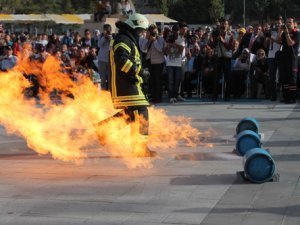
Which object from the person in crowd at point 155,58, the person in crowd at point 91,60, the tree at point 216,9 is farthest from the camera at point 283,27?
the tree at point 216,9

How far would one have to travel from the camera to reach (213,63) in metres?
16.3

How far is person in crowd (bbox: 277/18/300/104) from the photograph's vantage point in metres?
14.7

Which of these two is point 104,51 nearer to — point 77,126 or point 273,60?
point 273,60

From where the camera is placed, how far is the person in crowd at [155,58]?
15914 mm

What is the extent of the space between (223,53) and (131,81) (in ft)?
25.1

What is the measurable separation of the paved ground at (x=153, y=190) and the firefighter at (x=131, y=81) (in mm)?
553

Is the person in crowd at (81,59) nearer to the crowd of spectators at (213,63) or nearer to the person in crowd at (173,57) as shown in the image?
the crowd of spectators at (213,63)

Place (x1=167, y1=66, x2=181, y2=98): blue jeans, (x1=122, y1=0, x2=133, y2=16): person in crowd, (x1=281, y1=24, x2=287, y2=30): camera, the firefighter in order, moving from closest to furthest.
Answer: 1. the firefighter
2. (x1=281, y1=24, x2=287, y2=30): camera
3. (x1=167, y1=66, x2=181, y2=98): blue jeans
4. (x1=122, y1=0, x2=133, y2=16): person in crowd

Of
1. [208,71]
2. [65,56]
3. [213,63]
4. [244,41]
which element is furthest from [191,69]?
[65,56]

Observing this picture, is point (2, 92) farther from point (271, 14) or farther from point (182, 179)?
point (271, 14)

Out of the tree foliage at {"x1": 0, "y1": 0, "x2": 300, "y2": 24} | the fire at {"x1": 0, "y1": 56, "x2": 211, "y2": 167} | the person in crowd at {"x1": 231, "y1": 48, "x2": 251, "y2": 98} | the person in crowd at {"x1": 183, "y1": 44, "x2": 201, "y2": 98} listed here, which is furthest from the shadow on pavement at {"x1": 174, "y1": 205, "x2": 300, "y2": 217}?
the tree foliage at {"x1": 0, "y1": 0, "x2": 300, "y2": 24}

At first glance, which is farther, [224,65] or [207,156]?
[224,65]

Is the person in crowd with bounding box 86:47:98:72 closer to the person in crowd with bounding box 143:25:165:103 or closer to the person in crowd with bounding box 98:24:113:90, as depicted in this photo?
the person in crowd with bounding box 98:24:113:90

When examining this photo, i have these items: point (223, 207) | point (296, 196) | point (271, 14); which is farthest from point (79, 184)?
point (271, 14)
